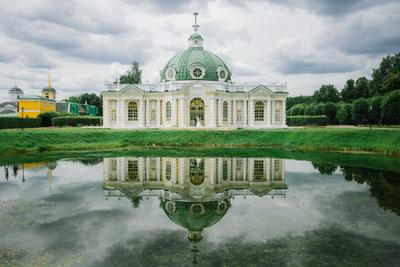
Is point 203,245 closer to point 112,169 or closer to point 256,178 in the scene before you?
point 256,178

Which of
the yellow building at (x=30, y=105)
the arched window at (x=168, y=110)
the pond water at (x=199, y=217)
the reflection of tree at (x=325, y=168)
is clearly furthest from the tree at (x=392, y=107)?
the yellow building at (x=30, y=105)

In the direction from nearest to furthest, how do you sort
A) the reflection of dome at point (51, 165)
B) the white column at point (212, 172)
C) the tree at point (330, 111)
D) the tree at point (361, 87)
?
the white column at point (212, 172)
the reflection of dome at point (51, 165)
the tree at point (330, 111)
the tree at point (361, 87)

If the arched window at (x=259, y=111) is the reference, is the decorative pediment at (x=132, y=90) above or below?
above

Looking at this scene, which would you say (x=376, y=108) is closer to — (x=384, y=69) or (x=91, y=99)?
(x=384, y=69)

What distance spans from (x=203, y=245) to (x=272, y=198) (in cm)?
640

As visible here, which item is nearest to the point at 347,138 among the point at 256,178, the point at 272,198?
the point at 256,178

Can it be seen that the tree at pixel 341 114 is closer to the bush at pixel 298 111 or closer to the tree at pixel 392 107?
the bush at pixel 298 111

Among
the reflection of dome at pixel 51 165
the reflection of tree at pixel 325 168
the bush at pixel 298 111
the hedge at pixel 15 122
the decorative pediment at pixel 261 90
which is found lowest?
the reflection of tree at pixel 325 168

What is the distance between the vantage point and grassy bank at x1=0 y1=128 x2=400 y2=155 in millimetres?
32281

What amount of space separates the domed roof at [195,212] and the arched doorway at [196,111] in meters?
34.4

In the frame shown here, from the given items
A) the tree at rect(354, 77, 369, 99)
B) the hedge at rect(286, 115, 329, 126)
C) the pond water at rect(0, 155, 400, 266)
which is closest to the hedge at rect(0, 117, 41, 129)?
the pond water at rect(0, 155, 400, 266)

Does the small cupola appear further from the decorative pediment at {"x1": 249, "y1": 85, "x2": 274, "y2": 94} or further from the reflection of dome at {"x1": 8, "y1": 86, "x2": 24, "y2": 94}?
the reflection of dome at {"x1": 8, "y1": 86, "x2": 24, "y2": 94}

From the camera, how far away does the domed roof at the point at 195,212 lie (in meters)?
11.8

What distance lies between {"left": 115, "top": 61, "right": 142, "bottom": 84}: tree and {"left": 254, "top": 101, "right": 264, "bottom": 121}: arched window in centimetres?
2968
